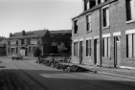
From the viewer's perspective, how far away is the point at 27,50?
94.8 meters

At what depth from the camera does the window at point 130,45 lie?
2309 centimetres

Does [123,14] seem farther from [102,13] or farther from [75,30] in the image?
[75,30]

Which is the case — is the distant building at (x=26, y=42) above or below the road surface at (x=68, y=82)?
above

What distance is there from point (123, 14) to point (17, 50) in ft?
264

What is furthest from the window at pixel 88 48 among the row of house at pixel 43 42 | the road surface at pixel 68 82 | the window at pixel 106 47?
the row of house at pixel 43 42

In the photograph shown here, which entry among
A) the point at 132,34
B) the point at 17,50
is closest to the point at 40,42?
the point at 17,50

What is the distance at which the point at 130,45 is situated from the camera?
77.5 feet

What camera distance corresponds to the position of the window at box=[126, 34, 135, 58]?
23.1 metres

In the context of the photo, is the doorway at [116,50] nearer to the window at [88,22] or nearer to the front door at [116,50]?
the front door at [116,50]

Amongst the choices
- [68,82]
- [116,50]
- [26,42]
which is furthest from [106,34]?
[26,42]

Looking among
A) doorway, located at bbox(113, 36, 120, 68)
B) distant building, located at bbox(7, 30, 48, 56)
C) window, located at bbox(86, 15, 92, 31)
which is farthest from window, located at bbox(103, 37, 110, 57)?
distant building, located at bbox(7, 30, 48, 56)

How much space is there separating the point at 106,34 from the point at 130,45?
492 centimetres

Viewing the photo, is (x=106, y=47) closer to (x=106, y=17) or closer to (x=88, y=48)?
(x=106, y=17)

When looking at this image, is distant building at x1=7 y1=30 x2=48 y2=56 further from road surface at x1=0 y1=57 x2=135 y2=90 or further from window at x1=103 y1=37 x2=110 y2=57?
road surface at x1=0 y1=57 x2=135 y2=90
